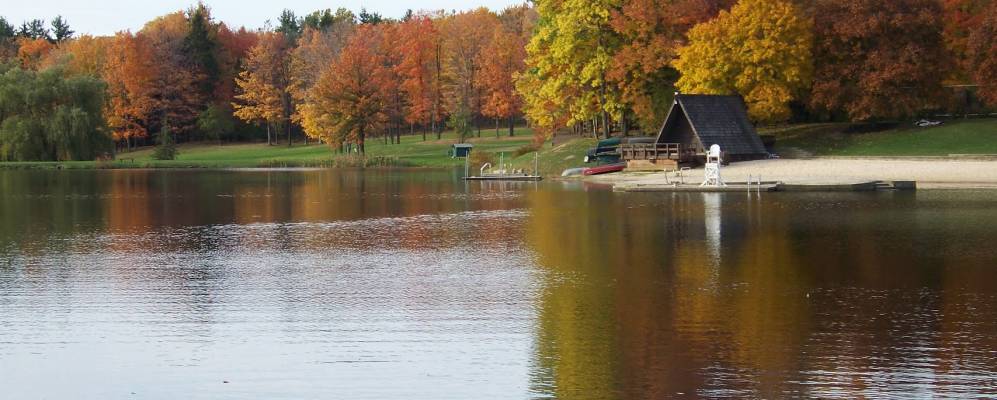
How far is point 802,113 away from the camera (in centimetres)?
6981

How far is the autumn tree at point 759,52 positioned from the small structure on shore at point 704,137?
153cm

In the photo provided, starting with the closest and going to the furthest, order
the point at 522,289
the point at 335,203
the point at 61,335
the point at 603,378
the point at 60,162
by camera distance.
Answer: the point at 603,378 < the point at 61,335 < the point at 522,289 < the point at 335,203 < the point at 60,162

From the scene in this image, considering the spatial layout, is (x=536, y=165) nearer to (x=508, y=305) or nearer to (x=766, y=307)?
(x=508, y=305)

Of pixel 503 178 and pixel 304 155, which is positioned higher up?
pixel 304 155

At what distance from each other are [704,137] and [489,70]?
4373 cm

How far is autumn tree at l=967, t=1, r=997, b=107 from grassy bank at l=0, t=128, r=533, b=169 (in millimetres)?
36517

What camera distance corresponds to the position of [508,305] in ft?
65.7

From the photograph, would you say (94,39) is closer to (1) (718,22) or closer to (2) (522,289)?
(1) (718,22)

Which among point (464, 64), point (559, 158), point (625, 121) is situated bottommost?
point (559, 158)

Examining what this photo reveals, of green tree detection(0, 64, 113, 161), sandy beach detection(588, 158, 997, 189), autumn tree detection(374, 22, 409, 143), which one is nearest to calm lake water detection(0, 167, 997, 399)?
sandy beach detection(588, 158, 997, 189)

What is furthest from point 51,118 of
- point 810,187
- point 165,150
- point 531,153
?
point 810,187

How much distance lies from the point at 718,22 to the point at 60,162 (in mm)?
50705

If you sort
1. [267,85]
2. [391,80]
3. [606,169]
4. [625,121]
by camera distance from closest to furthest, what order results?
[606,169], [625,121], [391,80], [267,85]

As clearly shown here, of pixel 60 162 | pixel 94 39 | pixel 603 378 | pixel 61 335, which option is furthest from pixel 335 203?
pixel 94 39
